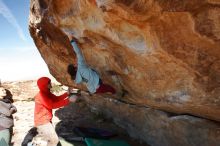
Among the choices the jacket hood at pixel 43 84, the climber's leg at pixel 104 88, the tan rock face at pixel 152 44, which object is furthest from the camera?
the jacket hood at pixel 43 84

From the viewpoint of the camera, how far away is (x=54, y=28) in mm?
7516

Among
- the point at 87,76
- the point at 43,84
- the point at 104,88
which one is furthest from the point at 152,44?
the point at 43,84

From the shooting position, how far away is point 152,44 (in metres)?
5.16

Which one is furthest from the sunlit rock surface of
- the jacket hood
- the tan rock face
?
the jacket hood

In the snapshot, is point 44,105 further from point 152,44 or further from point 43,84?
point 152,44

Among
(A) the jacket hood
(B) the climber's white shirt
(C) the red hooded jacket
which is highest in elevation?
(B) the climber's white shirt

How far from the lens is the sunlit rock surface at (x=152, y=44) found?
176 inches

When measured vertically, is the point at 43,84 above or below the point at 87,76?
below

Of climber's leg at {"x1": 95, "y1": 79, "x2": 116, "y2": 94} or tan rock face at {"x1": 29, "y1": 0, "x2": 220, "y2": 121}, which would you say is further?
climber's leg at {"x1": 95, "y1": 79, "x2": 116, "y2": 94}

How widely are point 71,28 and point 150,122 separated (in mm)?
3165

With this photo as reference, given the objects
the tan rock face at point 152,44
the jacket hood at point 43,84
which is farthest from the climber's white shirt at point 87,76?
the jacket hood at point 43,84

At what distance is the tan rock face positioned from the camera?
14.7 ft

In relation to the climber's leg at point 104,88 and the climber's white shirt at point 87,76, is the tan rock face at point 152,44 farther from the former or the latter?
the climber's white shirt at point 87,76

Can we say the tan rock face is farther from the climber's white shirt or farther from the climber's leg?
the climber's white shirt
